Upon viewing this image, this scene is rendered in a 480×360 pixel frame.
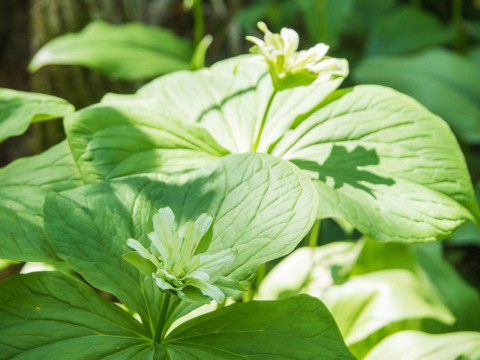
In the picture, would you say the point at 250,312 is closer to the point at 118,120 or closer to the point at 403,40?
the point at 118,120

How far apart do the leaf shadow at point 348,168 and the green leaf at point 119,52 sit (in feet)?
3.53

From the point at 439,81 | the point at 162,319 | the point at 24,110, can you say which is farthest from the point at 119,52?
the point at 162,319

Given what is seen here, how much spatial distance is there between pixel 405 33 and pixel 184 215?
2.43m

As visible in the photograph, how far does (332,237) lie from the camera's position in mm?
2326

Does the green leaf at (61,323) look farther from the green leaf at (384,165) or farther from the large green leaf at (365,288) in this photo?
the large green leaf at (365,288)

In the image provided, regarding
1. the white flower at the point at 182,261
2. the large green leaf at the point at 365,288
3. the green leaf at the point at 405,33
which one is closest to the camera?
the white flower at the point at 182,261

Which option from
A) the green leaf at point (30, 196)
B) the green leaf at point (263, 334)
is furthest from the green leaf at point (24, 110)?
the green leaf at point (263, 334)

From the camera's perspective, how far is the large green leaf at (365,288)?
1.38 m

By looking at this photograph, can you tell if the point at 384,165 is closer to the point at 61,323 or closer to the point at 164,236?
the point at 164,236

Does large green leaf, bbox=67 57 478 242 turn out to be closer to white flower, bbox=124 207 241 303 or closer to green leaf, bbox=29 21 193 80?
white flower, bbox=124 207 241 303

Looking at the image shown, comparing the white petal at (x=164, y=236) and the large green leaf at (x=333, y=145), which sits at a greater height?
the white petal at (x=164, y=236)

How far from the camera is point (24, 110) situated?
111 centimetres

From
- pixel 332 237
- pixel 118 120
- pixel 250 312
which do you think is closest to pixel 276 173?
pixel 250 312

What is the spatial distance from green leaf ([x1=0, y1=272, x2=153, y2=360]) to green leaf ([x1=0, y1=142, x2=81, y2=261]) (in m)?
0.04
